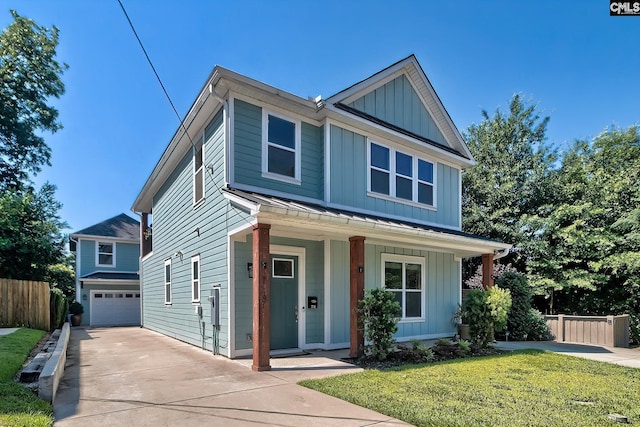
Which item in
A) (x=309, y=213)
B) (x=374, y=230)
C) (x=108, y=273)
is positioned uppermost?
(x=309, y=213)

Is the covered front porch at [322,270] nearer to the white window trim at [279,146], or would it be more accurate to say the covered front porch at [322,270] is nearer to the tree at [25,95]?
the white window trim at [279,146]

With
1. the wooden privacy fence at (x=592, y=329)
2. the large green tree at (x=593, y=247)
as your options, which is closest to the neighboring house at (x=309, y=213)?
the wooden privacy fence at (x=592, y=329)

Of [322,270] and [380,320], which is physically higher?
[322,270]

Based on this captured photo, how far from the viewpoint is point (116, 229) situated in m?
25.1

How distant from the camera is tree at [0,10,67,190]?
19266mm

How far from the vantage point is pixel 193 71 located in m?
8.92

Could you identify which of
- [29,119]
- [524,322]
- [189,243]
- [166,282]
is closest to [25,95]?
[29,119]

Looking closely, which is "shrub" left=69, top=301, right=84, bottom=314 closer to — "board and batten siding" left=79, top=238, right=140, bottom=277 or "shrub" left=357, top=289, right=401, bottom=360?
"board and batten siding" left=79, top=238, right=140, bottom=277

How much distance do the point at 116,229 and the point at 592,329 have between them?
2541 cm

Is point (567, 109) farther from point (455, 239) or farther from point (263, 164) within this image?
point (263, 164)

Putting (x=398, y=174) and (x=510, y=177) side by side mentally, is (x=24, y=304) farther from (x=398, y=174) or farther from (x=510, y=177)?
(x=510, y=177)

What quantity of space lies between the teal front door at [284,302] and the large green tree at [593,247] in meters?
11.0

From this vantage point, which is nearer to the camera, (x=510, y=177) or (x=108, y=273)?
(x=510, y=177)

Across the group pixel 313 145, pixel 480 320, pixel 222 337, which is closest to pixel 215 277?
pixel 222 337
